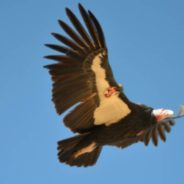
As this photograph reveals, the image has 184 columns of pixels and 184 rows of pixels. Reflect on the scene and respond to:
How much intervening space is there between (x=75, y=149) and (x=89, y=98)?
4.29 feet

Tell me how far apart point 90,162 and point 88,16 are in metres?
3.93

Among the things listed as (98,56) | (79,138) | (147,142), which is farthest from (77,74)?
(147,142)

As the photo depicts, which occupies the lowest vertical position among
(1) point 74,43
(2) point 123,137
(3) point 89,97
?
(2) point 123,137

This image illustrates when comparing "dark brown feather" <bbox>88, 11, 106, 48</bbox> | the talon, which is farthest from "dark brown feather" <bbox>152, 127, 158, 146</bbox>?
"dark brown feather" <bbox>88, 11, 106, 48</bbox>

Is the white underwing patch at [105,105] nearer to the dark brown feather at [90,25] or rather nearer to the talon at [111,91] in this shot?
the talon at [111,91]

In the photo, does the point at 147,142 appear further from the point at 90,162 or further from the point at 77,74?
the point at 77,74

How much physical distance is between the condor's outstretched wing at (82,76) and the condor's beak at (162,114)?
83cm

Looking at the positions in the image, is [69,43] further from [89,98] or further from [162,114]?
[162,114]

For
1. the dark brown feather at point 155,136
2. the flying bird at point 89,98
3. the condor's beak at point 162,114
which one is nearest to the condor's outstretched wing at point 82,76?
the flying bird at point 89,98

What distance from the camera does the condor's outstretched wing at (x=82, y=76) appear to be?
13.9m

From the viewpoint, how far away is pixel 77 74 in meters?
14.2

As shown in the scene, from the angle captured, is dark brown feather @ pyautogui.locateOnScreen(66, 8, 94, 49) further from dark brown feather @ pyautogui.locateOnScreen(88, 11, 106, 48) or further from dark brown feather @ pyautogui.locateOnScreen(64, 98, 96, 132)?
dark brown feather @ pyautogui.locateOnScreen(64, 98, 96, 132)

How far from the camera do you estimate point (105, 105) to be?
1476 centimetres

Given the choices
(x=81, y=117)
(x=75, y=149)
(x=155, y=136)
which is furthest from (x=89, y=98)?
(x=155, y=136)
